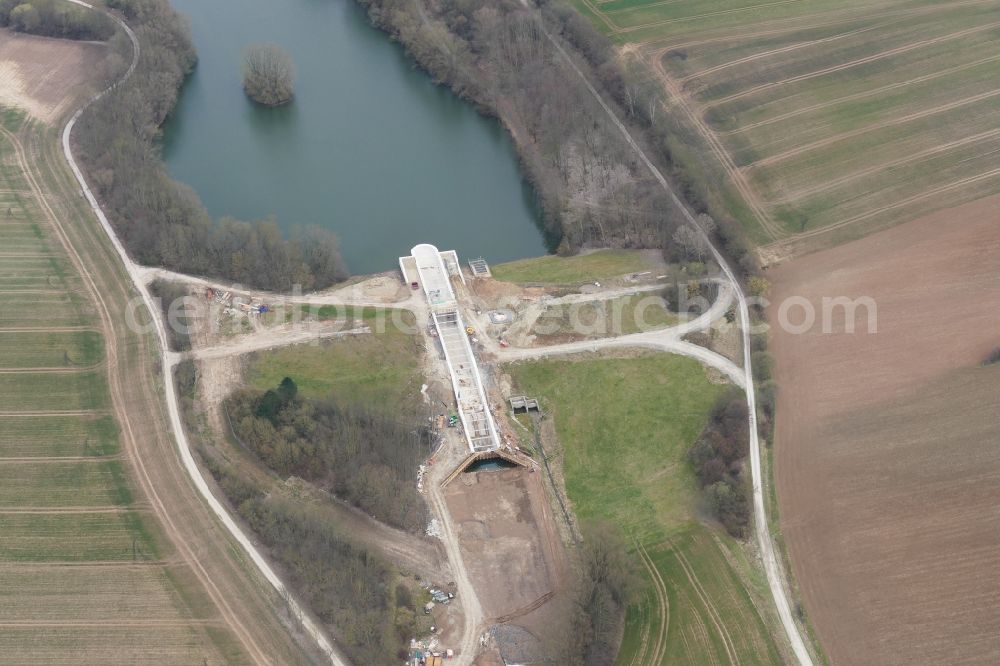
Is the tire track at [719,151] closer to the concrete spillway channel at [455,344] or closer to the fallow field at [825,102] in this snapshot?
the fallow field at [825,102]

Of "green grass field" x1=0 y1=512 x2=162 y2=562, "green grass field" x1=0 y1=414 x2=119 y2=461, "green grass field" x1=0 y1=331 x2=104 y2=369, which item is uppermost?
"green grass field" x1=0 y1=331 x2=104 y2=369

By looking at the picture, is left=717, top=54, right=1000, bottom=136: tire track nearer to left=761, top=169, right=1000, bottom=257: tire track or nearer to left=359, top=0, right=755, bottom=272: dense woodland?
left=359, top=0, right=755, bottom=272: dense woodland

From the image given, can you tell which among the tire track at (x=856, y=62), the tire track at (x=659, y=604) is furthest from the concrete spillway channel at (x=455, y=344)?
the tire track at (x=856, y=62)

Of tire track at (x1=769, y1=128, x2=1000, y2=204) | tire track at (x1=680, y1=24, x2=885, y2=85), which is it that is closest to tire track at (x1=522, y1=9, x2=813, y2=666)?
tire track at (x1=769, y1=128, x2=1000, y2=204)

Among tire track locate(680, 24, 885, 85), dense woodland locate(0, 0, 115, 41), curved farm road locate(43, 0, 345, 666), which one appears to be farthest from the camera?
dense woodland locate(0, 0, 115, 41)

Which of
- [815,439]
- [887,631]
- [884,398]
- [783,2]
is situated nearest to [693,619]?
[887,631]

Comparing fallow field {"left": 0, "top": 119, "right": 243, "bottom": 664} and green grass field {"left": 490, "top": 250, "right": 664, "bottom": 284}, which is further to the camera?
green grass field {"left": 490, "top": 250, "right": 664, "bottom": 284}
